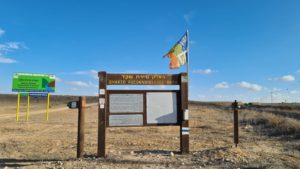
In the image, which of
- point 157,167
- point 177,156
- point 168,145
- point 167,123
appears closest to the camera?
point 157,167

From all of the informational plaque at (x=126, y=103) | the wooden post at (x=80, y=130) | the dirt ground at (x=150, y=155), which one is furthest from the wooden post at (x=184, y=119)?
the wooden post at (x=80, y=130)

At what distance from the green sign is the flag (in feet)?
56.3

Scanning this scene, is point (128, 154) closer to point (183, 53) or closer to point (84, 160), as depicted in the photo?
point (84, 160)

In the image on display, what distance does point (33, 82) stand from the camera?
26.7 m

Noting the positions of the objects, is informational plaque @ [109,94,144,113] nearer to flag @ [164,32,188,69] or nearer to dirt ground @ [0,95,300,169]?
dirt ground @ [0,95,300,169]

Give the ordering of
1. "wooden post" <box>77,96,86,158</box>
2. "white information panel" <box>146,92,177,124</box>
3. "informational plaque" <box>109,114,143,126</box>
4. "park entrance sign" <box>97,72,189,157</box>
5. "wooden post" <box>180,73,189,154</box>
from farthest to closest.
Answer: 1. "white information panel" <box>146,92,177,124</box>
2. "wooden post" <box>180,73,189,154</box>
3. "informational plaque" <box>109,114,143,126</box>
4. "park entrance sign" <box>97,72,189,157</box>
5. "wooden post" <box>77,96,86,158</box>

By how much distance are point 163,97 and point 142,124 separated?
1066 millimetres

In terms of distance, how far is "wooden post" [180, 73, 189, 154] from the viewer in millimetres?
9945

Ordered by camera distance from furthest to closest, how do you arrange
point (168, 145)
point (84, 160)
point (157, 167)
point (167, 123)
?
point (168, 145), point (167, 123), point (84, 160), point (157, 167)

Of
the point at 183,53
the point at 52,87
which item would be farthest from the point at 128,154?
the point at 52,87

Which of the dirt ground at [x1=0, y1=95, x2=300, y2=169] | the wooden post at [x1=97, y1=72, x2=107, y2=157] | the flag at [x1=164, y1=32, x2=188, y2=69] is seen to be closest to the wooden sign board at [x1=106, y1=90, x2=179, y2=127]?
the wooden post at [x1=97, y1=72, x2=107, y2=157]

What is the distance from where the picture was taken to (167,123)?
10.1 meters

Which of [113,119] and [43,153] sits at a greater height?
[113,119]

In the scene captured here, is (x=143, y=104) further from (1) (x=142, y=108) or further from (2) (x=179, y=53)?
(2) (x=179, y=53)
